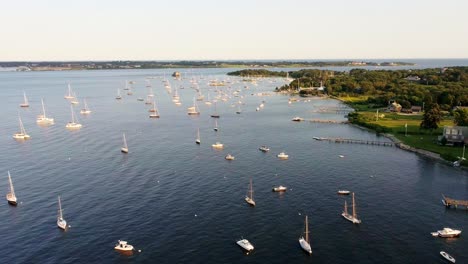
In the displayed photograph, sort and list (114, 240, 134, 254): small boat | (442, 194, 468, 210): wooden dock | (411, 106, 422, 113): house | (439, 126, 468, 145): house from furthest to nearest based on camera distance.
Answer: (411, 106, 422, 113): house
(439, 126, 468, 145): house
(442, 194, 468, 210): wooden dock
(114, 240, 134, 254): small boat

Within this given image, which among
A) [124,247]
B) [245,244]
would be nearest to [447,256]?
[245,244]

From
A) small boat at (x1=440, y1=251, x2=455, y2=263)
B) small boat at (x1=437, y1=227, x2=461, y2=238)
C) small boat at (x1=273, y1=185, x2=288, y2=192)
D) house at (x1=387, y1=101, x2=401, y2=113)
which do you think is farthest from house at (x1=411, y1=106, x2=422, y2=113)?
small boat at (x1=440, y1=251, x2=455, y2=263)

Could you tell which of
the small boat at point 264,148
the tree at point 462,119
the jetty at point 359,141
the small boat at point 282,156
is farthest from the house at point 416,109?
the small boat at point 282,156

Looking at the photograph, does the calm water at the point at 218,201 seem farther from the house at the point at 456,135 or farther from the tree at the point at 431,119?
the tree at the point at 431,119

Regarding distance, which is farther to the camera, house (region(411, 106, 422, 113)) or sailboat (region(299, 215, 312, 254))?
house (region(411, 106, 422, 113))

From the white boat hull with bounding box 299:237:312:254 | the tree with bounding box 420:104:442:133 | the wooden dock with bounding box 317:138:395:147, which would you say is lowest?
the wooden dock with bounding box 317:138:395:147

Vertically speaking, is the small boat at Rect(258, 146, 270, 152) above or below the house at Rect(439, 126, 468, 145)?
below

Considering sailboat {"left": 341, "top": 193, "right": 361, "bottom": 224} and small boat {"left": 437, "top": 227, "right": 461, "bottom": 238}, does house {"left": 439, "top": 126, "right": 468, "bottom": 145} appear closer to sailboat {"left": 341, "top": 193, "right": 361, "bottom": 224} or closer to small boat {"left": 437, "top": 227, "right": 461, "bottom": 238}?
small boat {"left": 437, "top": 227, "right": 461, "bottom": 238}
